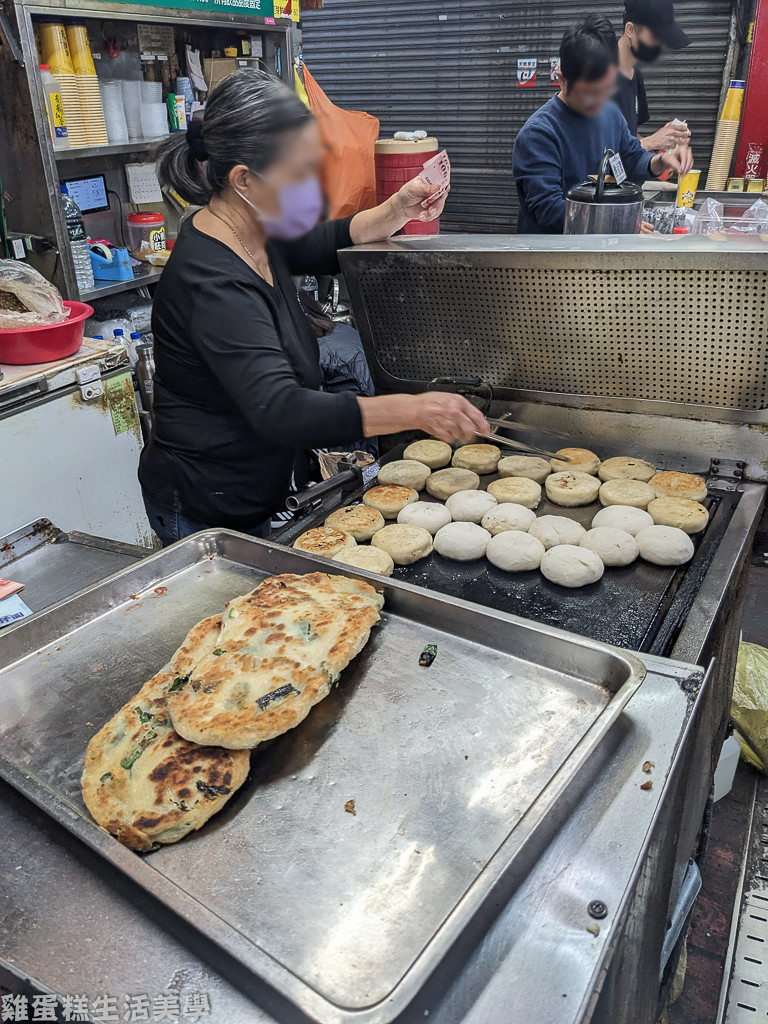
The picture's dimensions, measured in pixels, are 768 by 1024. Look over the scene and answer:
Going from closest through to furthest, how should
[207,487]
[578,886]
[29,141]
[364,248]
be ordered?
[578,886] → [207,487] → [364,248] → [29,141]

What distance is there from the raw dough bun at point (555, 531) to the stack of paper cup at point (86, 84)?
3666mm

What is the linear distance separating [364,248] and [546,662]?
1.71 metres

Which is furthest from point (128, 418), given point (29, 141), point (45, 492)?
point (29, 141)

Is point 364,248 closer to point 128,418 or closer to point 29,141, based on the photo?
point 128,418

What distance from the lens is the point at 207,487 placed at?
2.33 metres

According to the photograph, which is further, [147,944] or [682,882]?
[682,882]

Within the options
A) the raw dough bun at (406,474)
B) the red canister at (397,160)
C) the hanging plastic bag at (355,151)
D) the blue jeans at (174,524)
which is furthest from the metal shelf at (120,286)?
the raw dough bun at (406,474)

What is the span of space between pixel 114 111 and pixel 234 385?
3.49m

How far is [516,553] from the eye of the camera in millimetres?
1920

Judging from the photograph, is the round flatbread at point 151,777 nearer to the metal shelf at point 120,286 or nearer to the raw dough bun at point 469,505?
the raw dough bun at point 469,505

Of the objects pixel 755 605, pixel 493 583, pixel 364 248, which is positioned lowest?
pixel 755 605

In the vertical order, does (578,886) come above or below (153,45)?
below

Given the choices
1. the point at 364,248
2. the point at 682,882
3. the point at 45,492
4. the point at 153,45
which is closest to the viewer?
the point at 682,882

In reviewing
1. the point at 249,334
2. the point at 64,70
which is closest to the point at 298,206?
the point at 249,334
